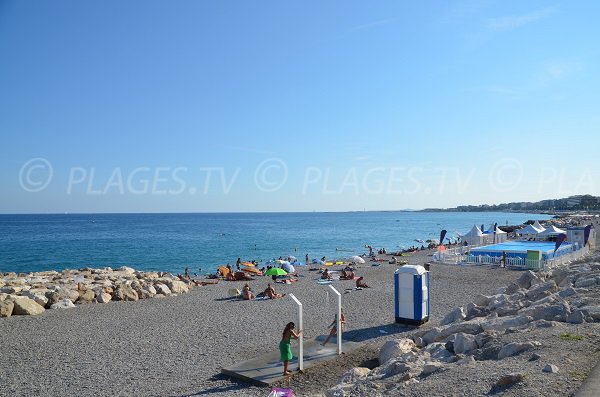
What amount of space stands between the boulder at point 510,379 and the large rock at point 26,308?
50.7 feet

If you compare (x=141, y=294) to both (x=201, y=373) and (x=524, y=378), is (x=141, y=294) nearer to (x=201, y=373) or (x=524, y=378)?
(x=201, y=373)

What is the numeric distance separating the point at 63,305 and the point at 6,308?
6.46 feet

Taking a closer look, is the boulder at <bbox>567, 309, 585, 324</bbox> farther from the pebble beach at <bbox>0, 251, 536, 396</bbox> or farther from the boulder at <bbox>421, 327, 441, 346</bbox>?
the pebble beach at <bbox>0, 251, 536, 396</bbox>

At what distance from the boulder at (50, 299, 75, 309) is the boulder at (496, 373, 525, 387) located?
1587 cm

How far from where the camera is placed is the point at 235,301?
1797 cm

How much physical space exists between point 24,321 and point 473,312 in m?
13.8

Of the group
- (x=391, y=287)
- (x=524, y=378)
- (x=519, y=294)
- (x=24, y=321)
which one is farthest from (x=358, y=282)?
(x=524, y=378)

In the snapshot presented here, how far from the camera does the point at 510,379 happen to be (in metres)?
5.30

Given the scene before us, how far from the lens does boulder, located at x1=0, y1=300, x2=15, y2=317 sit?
14.7 m

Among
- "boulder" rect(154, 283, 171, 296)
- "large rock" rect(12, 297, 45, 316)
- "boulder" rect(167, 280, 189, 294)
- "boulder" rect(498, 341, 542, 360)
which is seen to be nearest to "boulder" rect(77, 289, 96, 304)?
"large rock" rect(12, 297, 45, 316)

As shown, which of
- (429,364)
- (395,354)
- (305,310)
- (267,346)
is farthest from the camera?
(305,310)

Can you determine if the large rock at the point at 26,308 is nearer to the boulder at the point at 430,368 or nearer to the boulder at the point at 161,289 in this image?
the boulder at the point at 161,289

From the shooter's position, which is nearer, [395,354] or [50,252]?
[395,354]

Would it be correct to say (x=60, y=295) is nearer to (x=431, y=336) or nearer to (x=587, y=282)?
(x=431, y=336)
